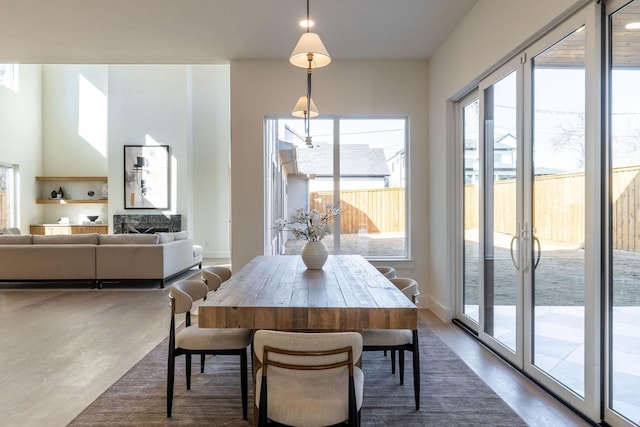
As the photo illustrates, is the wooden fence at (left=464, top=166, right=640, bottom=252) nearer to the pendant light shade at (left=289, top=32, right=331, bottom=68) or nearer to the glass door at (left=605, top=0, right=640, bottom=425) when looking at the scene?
the glass door at (left=605, top=0, right=640, bottom=425)

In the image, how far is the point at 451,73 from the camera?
4.18 m

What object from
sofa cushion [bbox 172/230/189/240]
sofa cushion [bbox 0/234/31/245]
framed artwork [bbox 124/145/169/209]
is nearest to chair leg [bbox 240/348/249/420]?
sofa cushion [bbox 172/230/189/240]

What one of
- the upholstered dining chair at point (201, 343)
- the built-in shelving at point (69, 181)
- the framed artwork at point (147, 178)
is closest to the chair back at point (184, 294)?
the upholstered dining chair at point (201, 343)

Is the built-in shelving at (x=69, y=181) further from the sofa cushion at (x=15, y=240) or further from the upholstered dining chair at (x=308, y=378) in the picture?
the upholstered dining chair at (x=308, y=378)

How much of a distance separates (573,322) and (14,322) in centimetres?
519

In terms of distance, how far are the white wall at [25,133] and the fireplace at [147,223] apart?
257cm

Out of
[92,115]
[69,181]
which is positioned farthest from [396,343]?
[92,115]

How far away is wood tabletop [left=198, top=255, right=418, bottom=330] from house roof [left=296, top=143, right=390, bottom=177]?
9.52 ft

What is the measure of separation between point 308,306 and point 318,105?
3.53 meters

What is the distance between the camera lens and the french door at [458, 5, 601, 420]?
89.4 inches

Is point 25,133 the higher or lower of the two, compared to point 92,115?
lower

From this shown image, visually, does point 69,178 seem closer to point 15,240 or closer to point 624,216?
point 15,240

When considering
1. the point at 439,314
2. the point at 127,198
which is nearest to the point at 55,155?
the point at 127,198

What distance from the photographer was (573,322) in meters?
2.50
